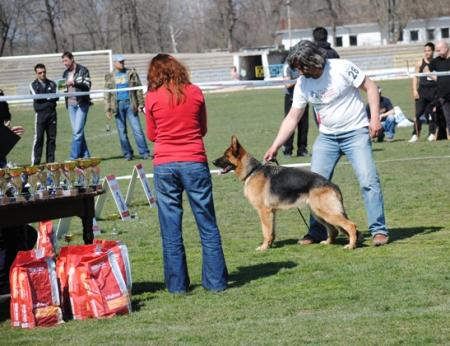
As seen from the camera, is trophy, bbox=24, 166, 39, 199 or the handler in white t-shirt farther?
the handler in white t-shirt

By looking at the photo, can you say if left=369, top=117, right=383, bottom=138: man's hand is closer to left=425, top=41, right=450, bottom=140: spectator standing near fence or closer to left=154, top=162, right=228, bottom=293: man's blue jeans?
left=154, top=162, right=228, bottom=293: man's blue jeans

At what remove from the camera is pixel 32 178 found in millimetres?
6480

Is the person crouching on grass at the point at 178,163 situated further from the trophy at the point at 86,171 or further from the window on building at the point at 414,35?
the window on building at the point at 414,35

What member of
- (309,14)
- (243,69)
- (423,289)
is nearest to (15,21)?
(243,69)

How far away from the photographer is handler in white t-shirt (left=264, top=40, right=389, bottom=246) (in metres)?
7.86

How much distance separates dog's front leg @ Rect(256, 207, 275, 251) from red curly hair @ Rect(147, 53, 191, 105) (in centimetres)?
214

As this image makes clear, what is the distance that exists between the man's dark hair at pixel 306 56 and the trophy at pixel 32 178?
252 cm

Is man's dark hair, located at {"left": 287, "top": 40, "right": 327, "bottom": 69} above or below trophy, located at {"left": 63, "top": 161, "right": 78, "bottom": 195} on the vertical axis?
above

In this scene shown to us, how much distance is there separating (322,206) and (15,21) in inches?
2864

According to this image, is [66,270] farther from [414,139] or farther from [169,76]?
[414,139]

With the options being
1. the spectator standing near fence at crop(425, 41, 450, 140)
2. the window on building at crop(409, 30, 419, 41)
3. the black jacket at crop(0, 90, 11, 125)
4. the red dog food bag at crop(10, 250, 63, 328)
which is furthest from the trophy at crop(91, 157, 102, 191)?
the window on building at crop(409, 30, 419, 41)

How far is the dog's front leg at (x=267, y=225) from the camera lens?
830 centimetres

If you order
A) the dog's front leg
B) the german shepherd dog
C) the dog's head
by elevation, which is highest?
the dog's head

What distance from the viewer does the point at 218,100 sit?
3991 centimetres
